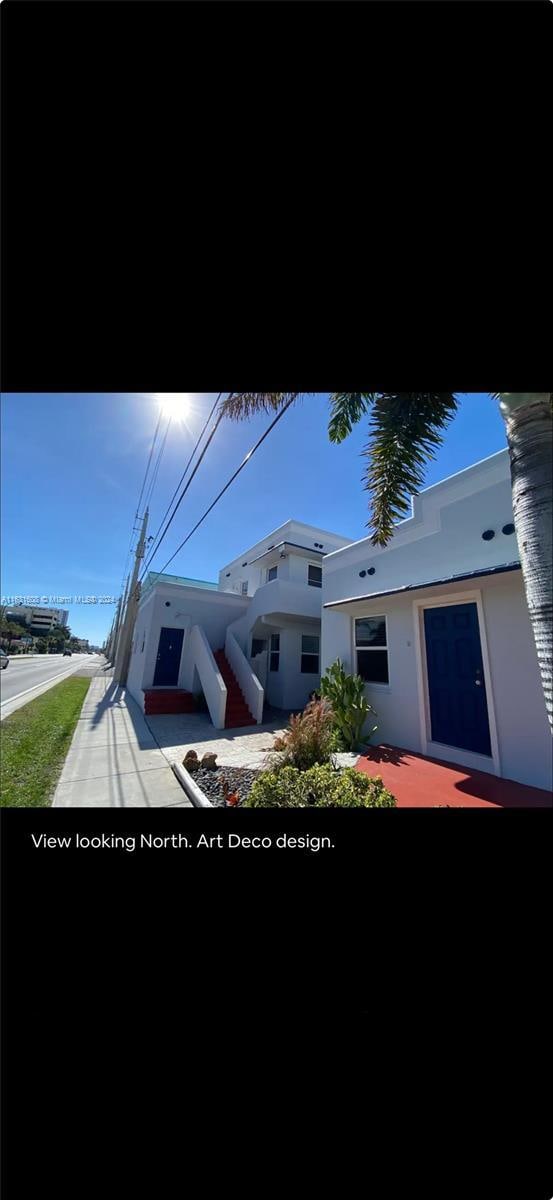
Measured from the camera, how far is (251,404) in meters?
3.32

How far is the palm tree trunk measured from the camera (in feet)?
5.40

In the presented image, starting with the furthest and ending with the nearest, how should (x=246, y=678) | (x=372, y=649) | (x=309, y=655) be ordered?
(x=309, y=655)
(x=246, y=678)
(x=372, y=649)

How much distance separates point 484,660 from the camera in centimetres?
470

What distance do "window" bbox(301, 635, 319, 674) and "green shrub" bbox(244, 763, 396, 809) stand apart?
23.7ft

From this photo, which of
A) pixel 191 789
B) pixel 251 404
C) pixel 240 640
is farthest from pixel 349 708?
pixel 240 640

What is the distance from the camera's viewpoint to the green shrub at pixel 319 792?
2914 millimetres

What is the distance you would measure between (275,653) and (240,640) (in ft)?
4.87

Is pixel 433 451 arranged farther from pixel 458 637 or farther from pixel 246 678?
pixel 246 678

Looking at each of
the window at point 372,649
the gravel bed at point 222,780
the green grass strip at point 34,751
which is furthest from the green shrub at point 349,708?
the green grass strip at point 34,751

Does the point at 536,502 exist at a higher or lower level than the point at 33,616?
lower

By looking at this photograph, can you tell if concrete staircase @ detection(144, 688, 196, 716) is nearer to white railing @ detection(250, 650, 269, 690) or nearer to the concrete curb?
white railing @ detection(250, 650, 269, 690)

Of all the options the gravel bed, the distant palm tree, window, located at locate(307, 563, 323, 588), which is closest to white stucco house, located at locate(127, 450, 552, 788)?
the distant palm tree
